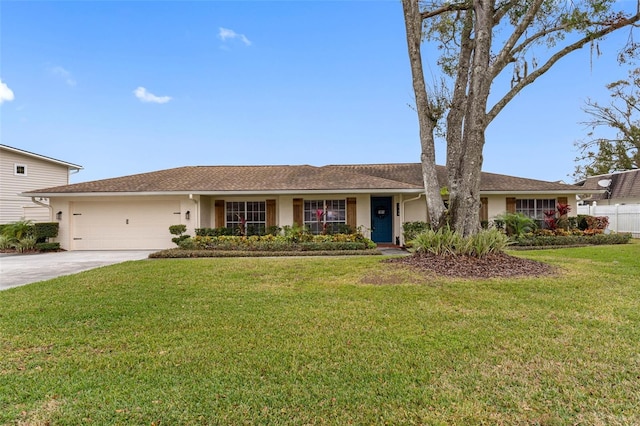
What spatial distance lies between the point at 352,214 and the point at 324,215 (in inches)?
45.3

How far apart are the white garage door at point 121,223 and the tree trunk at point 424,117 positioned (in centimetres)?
1016

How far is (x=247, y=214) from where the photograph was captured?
14.0 meters

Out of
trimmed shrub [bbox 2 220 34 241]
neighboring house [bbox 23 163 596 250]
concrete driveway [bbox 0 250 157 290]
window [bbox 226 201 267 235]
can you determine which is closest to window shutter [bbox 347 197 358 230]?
neighboring house [bbox 23 163 596 250]

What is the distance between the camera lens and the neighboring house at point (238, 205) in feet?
43.0

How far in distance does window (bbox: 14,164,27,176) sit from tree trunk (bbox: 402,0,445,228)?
20.7 m

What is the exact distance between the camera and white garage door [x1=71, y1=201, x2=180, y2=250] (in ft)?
44.9

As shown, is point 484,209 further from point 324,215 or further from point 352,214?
point 324,215

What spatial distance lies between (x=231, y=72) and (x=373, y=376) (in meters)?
14.5

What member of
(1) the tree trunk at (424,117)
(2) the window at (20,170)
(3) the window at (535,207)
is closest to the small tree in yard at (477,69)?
(1) the tree trunk at (424,117)

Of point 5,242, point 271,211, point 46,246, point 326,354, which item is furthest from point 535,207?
point 5,242

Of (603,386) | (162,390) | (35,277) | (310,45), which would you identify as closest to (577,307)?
(603,386)

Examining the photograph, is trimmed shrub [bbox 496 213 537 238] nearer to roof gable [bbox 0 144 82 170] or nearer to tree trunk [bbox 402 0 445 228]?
tree trunk [bbox 402 0 445 228]

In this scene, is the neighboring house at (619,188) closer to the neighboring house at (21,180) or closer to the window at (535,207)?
the window at (535,207)

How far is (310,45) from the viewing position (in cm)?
1403
